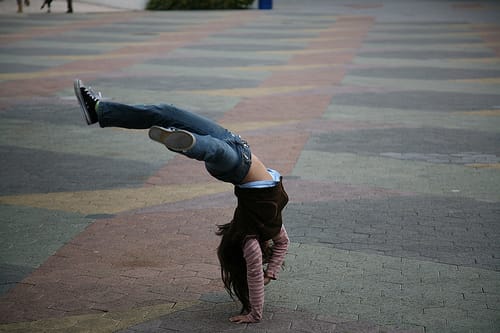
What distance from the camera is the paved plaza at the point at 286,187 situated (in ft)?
17.1

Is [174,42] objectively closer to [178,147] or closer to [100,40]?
[100,40]

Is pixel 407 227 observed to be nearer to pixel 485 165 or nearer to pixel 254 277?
pixel 254 277

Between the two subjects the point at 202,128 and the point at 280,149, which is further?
the point at 280,149

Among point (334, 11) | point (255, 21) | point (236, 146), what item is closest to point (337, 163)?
point (236, 146)

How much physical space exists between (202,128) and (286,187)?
10.5 feet

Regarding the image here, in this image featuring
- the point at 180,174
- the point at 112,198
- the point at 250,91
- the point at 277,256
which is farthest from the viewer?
the point at 250,91

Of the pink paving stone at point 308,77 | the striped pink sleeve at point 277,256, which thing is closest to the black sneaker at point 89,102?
the striped pink sleeve at point 277,256

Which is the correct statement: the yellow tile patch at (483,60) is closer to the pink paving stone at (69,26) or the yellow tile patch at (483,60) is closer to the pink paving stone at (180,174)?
the pink paving stone at (180,174)

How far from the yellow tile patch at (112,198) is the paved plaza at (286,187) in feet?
0.10

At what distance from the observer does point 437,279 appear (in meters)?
5.63

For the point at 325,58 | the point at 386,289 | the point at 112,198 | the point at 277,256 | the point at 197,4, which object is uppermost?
the point at 277,256

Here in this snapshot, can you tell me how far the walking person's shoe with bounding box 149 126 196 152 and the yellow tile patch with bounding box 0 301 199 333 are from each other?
126cm

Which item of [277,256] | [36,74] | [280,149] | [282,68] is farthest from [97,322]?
[282,68]

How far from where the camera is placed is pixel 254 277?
16.0 feet
